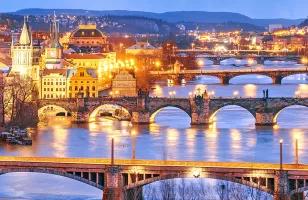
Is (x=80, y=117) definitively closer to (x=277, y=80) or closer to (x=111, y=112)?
(x=111, y=112)

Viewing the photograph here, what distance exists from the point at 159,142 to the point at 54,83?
12413mm

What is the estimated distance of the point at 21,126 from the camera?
31.3 metres

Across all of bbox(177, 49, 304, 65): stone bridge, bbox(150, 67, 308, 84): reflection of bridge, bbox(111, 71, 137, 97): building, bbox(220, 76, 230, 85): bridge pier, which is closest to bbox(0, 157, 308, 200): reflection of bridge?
bbox(111, 71, 137, 97): building

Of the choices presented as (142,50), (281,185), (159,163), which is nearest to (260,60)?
(142,50)

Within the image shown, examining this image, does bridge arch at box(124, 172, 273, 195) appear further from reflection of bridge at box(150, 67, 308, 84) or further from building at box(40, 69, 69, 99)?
reflection of bridge at box(150, 67, 308, 84)

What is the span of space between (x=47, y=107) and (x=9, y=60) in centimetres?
1230

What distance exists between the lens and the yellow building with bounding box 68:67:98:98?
3966 centimetres

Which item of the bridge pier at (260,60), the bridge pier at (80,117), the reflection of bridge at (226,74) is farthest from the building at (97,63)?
the bridge pier at (260,60)

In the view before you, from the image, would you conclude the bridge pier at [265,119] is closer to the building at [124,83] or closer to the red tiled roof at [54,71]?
the red tiled roof at [54,71]

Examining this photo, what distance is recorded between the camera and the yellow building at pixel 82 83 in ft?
130

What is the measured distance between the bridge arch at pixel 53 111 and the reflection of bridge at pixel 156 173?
15.5 metres

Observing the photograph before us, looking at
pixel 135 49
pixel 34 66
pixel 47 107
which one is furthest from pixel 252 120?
pixel 135 49

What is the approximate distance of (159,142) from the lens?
2772cm

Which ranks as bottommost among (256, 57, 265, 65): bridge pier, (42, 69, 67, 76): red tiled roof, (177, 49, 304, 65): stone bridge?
(42, 69, 67, 76): red tiled roof
